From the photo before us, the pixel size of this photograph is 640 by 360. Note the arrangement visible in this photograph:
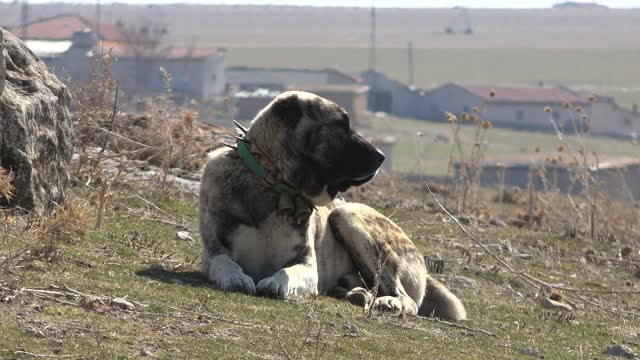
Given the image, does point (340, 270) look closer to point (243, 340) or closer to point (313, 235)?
point (313, 235)

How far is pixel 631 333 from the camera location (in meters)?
13.1

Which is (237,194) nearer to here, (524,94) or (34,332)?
(34,332)

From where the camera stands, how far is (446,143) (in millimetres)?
93312

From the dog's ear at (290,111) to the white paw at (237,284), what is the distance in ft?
4.04

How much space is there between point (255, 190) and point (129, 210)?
3.18 m

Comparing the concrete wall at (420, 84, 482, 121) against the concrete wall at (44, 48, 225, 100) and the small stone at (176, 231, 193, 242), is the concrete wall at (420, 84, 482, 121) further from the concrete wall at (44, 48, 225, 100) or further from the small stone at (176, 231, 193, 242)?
the small stone at (176, 231, 193, 242)

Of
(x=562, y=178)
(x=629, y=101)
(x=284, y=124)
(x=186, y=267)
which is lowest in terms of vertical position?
(x=629, y=101)

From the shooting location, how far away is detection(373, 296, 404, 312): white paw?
464 inches

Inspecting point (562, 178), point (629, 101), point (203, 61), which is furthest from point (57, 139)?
point (629, 101)

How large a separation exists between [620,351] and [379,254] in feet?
6.61

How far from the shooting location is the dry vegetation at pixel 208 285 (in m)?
9.00

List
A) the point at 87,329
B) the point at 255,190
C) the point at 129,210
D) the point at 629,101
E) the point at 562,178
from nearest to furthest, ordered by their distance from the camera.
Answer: the point at 87,329, the point at 255,190, the point at 129,210, the point at 562,178, the point at 629,101

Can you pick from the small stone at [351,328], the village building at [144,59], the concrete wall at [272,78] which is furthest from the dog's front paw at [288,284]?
the concrete wall at [272,78]

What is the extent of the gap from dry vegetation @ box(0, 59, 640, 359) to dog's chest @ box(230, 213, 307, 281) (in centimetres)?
43
